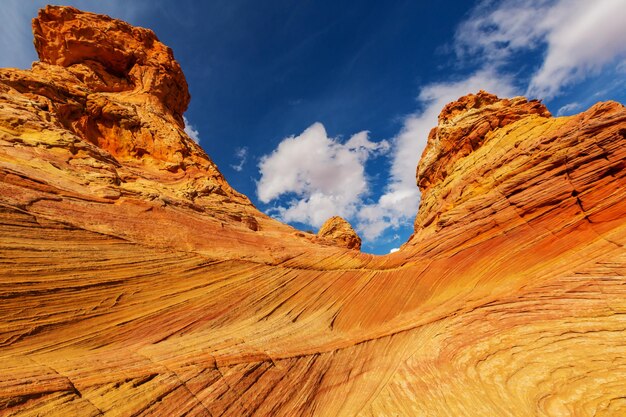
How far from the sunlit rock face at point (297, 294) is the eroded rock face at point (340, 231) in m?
33.2

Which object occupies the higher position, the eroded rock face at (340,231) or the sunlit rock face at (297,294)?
the eroded rock face at (340,231)

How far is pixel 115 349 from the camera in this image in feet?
26.1

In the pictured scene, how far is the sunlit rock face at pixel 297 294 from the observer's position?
7.52 meters

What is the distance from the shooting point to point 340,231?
178ft

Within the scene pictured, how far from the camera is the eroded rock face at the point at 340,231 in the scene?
52944 mm

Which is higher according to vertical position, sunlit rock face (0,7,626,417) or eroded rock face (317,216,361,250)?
eroded rock face (317,216,361,250)

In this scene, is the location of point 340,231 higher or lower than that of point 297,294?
higher

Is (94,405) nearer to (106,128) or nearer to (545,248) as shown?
(545,248)

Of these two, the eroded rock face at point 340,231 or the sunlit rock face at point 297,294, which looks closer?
the sunlit rock face at point 297,294

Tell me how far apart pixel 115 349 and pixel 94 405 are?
2193mm

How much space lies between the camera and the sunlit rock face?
752cm

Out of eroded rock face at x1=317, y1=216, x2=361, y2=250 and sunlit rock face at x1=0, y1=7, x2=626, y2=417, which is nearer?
sunlit rock face at x1=0, y1=7, x2=626, y2=417

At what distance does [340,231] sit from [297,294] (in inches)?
1644

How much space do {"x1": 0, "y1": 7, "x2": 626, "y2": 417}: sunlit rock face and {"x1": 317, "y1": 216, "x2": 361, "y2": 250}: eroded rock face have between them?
3316 cm
